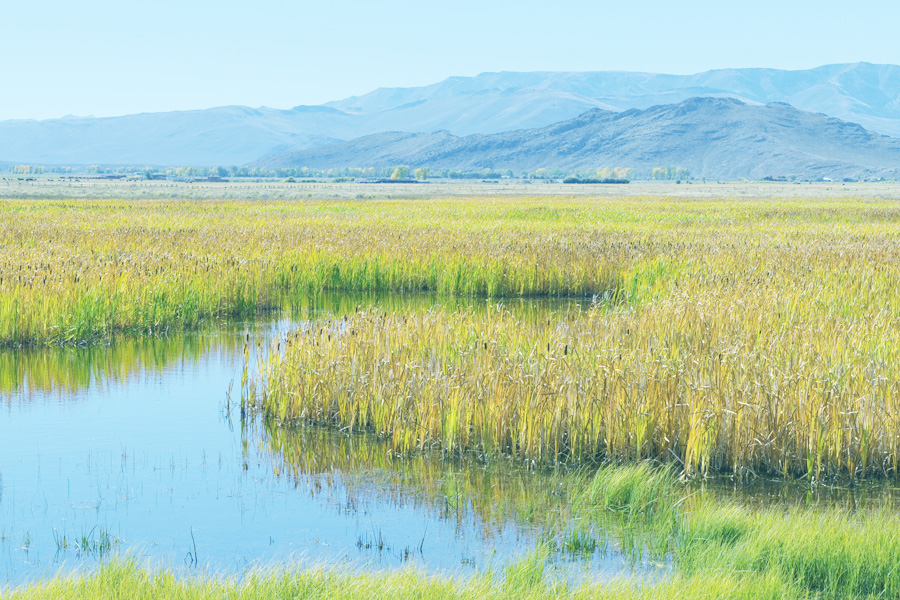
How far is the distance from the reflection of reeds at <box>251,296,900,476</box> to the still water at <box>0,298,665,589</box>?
477mm

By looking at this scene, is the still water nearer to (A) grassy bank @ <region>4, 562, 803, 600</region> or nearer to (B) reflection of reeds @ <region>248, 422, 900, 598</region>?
(B) reflection of reeds @ <region>248, 422, 900, 598</region>

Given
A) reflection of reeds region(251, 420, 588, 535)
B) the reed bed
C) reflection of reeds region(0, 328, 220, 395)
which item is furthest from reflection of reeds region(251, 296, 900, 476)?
reflection of reeds region(0, 328, 220, 395)

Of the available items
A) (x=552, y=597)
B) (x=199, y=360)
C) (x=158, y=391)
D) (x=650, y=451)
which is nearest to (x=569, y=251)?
(x=199, y=360)

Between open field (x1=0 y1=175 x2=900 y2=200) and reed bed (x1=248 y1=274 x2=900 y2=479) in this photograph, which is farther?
open field (x1=0 y1=175 x2=900 y2=200)

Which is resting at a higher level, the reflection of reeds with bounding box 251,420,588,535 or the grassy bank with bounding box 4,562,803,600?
the grassy bank with bounding box 4,562,803,600

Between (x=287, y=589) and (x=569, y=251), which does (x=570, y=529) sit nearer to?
(x=287, y=589)

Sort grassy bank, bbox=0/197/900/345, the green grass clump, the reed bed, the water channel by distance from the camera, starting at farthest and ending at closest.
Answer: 1. grassy bank, bbox=0/197/900/345
2. the reed bed
3. the water channel
4. the green grass clump

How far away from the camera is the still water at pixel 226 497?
6934 mm

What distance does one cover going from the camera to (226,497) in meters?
8.42

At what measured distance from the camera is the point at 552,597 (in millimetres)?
5676

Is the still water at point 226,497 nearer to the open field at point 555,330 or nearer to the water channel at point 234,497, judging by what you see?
Answer: the water channel at point 234,497

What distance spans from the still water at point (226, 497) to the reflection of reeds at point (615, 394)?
477 mm

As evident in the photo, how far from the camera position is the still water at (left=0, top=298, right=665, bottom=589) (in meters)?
6.93

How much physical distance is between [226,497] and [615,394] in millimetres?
3555
